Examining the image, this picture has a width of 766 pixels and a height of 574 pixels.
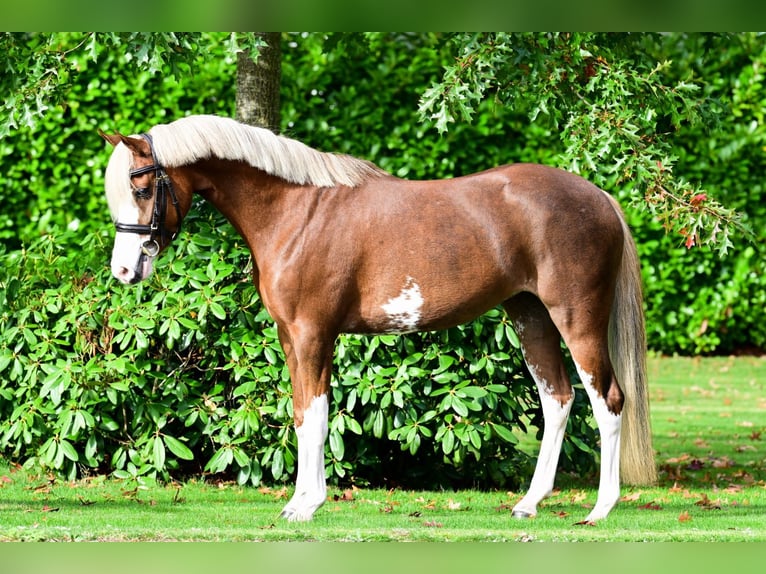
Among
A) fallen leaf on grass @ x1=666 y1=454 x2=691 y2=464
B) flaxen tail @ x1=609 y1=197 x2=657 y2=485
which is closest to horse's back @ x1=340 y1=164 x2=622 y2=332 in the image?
flaxen tail @ x1=609 y1=197 x2=657 y2=485

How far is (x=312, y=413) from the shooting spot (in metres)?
5.09

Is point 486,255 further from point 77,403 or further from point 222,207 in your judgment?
point 77,403

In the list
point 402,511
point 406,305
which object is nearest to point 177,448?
point 402,511

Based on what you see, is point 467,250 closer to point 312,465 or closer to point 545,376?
point 545,376

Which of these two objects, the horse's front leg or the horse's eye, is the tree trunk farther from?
the horse's front leg

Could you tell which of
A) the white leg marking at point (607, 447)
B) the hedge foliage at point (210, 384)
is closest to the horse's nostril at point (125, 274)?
the hedge foliage at point (210, 384)

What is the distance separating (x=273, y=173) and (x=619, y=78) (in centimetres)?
214

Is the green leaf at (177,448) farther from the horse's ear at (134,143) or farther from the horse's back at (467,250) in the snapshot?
the horse's ear at (134,143)

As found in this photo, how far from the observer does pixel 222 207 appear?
5324 mm

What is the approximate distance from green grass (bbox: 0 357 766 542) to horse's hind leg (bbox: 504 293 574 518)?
213mm

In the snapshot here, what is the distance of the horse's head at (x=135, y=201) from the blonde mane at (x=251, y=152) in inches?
3.4

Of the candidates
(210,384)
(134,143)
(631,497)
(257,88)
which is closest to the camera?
(134,143)

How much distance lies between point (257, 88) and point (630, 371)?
344 centimetres

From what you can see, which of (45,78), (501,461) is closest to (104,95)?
(45,78)
